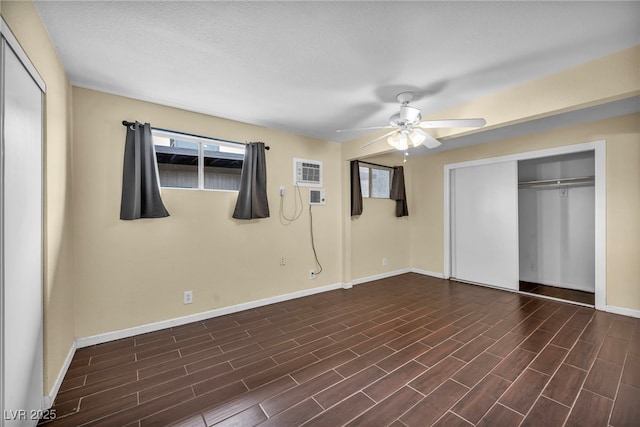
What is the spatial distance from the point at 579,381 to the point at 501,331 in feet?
2.62

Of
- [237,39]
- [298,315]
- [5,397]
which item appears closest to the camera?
[5,397]

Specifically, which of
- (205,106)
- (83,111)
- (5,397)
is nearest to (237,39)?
(205,106)

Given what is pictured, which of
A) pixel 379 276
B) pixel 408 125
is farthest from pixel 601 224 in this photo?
pixel 379 276

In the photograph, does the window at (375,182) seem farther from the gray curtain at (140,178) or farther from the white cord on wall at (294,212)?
the gray curtain at (140,178)

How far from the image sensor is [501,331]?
2701mm

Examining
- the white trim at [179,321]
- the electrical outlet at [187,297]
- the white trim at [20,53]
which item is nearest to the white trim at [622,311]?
the white trim at [179,321]

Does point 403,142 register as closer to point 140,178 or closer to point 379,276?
point 140,178

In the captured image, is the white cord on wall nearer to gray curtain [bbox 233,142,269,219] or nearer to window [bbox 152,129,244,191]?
gray curtain [bbox 233,142,269,219]

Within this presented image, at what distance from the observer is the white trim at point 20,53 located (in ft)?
3.90

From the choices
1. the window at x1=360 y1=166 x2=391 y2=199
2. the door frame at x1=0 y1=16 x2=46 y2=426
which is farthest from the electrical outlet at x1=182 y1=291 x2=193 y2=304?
the window at x1=360 y1=166 x2=391 y2=199

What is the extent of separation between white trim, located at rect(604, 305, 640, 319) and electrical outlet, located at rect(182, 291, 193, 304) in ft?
16.0

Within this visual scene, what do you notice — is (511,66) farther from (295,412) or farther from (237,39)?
(295,412)

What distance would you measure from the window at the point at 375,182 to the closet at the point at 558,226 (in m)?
2.21

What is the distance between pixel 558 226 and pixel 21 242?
19.9 ft
